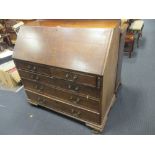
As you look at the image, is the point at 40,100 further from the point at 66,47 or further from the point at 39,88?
the point at 66,47

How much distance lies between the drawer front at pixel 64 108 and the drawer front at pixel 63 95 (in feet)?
0.22

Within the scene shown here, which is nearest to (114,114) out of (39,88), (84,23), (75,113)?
(75,113)

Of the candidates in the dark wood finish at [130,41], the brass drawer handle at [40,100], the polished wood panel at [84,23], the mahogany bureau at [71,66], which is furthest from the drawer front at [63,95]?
the dark wood finish at [130,41]

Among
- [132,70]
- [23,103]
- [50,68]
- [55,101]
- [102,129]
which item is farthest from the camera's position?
[132,70]

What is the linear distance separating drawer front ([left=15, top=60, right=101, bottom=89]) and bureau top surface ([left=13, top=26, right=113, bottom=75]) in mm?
49

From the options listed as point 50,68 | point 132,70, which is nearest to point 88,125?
point 50,68

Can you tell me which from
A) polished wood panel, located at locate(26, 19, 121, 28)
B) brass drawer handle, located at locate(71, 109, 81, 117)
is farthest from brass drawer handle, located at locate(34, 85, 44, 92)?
polished wood panel, located at locate(26, 19, 121, 28)

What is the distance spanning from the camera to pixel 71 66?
1.44 meters

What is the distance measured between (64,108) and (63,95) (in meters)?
0.20

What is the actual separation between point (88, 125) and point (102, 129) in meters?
0.16

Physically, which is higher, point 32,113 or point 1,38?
point 1,38

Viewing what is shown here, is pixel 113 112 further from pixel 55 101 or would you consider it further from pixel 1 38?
pixel 1 38

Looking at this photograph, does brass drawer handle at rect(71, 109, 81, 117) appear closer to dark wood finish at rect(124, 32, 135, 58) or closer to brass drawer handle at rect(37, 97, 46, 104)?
brass drawer handle at rect(37, 97, 46, 104)

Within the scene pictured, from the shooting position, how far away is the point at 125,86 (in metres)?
2.39
